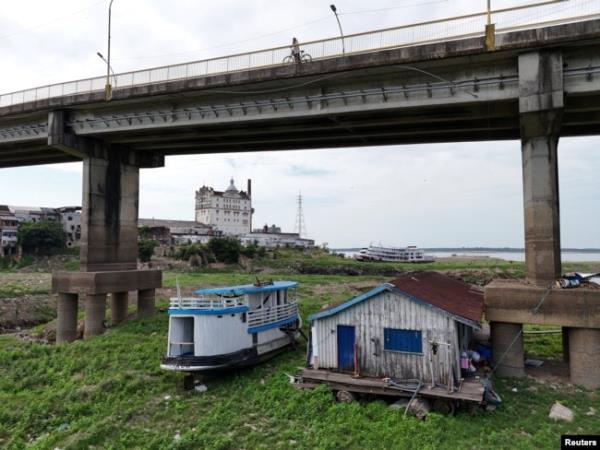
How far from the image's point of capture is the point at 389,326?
1158 centimetres

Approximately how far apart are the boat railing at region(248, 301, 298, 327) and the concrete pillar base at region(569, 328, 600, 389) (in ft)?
32.9

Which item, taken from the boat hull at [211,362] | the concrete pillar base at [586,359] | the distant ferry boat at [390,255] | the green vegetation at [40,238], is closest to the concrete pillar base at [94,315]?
the boat hull at [211,362]

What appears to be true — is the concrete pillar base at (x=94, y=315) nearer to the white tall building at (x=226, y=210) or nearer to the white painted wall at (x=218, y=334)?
the white painted wall at (x=218, y=334)

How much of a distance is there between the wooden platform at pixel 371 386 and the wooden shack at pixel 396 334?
0.35 metres

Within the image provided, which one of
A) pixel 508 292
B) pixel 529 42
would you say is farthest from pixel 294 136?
pixel 508 292

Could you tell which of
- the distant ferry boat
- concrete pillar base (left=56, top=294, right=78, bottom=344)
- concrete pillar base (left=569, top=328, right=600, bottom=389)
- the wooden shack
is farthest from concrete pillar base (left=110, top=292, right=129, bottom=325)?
the distant ferry boat

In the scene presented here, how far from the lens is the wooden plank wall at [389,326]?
10.9 meters

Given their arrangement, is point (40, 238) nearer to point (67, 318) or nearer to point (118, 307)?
point (118, 307)

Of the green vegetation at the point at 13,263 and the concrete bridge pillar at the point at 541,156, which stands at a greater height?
the concrete bridge pillar at the point at 541,156

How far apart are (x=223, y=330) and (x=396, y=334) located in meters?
5.87

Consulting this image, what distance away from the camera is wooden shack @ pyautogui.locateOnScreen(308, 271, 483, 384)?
1093cm

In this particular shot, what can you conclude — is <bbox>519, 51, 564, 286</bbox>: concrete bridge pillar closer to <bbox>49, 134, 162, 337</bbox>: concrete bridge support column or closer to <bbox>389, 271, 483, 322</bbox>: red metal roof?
<bbox>389, 271, 483, 322</bbox>: red metal roof

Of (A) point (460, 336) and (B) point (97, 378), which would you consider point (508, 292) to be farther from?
(B) point (97, 378)

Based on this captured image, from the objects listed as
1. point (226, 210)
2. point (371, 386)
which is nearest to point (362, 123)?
point (371, 386)
